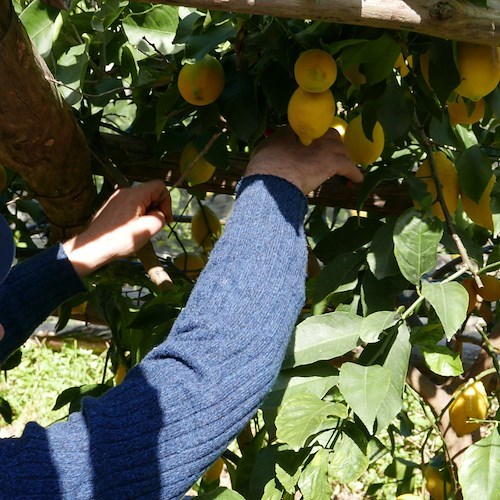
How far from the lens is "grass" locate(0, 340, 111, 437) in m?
3.21

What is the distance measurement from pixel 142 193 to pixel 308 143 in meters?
0.30

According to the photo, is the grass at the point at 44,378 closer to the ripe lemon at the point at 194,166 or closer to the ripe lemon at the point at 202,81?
the ripe lemon at the point at 194,166

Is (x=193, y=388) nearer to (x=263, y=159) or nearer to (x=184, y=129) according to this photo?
(x=263, y=159)

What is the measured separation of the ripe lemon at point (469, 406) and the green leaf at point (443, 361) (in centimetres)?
12

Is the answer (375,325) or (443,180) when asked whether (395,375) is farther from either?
(443,180)

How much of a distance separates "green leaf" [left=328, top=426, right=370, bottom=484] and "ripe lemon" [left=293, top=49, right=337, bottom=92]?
1.18ft

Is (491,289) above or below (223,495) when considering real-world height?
below

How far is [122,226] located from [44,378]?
8.25 feet

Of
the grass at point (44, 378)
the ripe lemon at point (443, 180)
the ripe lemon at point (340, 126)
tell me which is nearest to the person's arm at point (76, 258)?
the ripe lemon at point (340, 126)

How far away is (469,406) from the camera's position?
1.07 m

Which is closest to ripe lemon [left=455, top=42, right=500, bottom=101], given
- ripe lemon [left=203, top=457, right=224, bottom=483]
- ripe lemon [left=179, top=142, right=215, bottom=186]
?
ripe lemon [left=179, top=142, right=215, bottom=186]

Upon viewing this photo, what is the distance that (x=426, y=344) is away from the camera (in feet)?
3.18

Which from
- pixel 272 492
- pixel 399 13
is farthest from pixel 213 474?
pixel 399 13

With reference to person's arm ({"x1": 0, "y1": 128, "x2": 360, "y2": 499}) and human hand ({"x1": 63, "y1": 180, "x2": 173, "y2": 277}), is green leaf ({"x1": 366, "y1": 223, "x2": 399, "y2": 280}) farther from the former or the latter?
human hand ({"x1": 63, "y1": 180, "x2": 173, "y2": 277})
